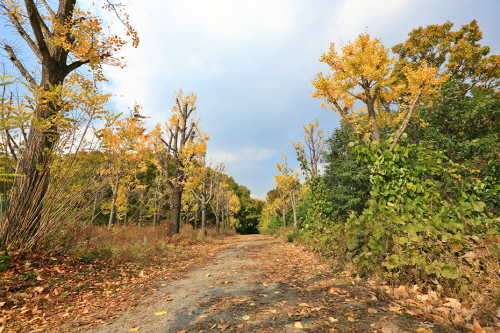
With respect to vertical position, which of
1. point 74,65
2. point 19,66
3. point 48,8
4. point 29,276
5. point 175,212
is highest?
point 48,8

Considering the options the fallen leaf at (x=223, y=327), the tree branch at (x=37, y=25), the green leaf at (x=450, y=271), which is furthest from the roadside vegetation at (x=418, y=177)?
the tree branch at (x=37, y=25)

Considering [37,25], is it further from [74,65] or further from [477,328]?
[477,328]

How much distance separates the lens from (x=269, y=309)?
8.80 ft

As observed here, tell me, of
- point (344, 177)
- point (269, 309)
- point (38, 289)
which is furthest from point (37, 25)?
point (344, 177)

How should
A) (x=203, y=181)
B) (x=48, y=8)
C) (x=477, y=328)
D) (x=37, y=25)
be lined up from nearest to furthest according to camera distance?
(x=477, y=328) → (x=37, y=25) → (x=48, y=8) → (x=203, y=181)

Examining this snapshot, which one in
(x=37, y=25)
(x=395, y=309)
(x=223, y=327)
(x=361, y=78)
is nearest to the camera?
(x=223, y=327)

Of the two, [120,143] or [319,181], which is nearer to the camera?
[120,143]

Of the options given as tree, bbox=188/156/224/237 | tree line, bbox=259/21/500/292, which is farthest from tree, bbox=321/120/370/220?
tree, bbox=188/156/224/237

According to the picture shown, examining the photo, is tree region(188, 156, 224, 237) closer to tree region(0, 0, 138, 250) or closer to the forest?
the forest

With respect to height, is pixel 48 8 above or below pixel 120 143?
above

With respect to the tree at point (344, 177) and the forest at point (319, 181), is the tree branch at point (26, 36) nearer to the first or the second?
the forest at point (319, 181)

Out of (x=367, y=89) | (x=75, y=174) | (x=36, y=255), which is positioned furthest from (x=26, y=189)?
(x=367, y=89)

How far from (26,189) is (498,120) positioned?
15875mm

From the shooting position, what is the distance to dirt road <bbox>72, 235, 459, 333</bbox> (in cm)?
221
